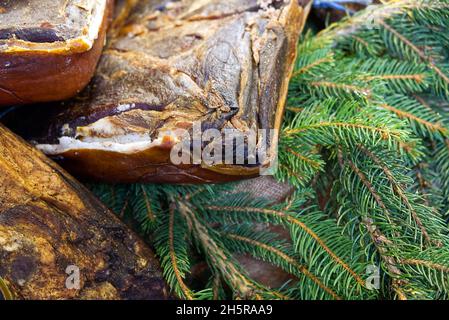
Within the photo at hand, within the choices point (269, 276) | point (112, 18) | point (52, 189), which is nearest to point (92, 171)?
point (52, 189)

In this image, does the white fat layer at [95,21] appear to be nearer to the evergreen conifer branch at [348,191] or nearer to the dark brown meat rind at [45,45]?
the dark brown meat rind at [45,45]

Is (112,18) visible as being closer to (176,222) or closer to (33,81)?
(33,81)

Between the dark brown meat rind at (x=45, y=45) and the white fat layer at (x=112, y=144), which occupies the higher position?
the dark brown meat rind at (x=45, y=45)

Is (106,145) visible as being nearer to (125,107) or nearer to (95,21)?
(125,107)

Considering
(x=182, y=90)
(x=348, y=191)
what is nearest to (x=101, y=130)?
(x=182, y=90)

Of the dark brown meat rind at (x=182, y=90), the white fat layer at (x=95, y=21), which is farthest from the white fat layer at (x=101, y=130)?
the white fat layer at (x=95, y=21)

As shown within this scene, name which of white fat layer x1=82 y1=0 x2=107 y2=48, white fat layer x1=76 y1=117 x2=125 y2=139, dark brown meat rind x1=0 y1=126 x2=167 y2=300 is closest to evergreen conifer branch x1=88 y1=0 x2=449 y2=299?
dark brown meat rind x1=0 y1=126 x2=167 y2=300
